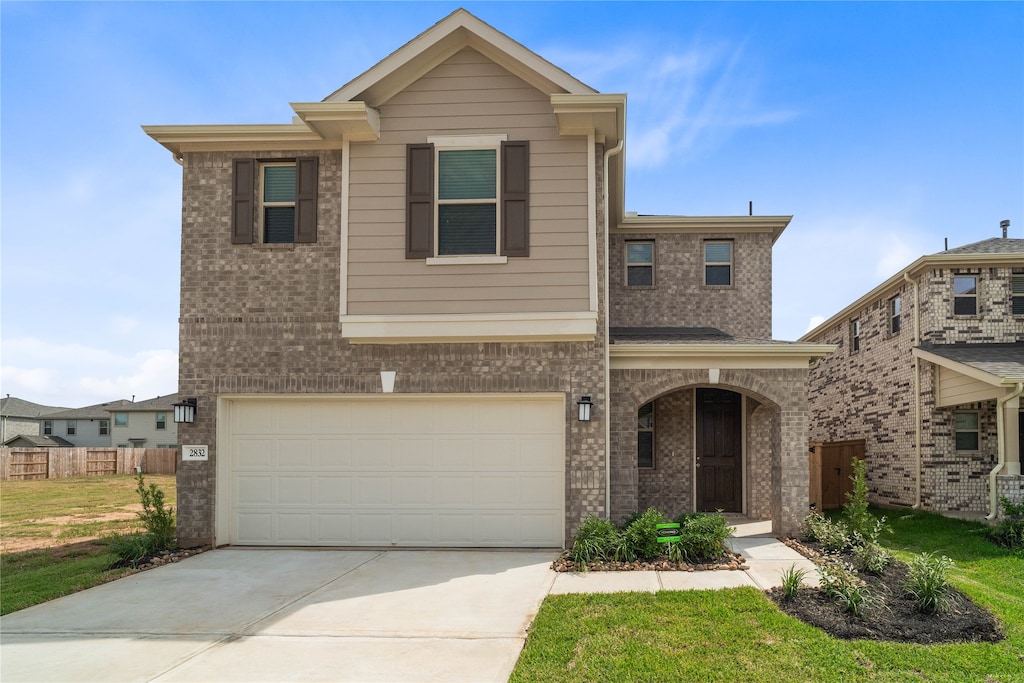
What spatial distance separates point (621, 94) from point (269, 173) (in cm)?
526

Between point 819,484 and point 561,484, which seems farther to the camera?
point 819,484

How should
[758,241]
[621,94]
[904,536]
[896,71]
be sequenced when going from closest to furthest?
[621,94] → [904,536] → [896,71] → [758,241]

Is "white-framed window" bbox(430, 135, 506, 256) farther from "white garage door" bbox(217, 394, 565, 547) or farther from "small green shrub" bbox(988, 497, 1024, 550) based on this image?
"small green shrub" bbox(988, 497, 1024, 550)

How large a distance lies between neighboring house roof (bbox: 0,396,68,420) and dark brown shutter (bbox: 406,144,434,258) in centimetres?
4794

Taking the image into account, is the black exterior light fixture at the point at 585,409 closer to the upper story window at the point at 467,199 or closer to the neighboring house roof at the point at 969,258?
the upper story window at the point at 467,199

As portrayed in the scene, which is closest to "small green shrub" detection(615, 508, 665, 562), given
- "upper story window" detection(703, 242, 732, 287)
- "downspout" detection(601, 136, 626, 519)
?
"downspout" detection(601, 136, 626, 519)

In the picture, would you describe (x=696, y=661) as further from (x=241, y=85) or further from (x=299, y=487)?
(x=241, y=85)

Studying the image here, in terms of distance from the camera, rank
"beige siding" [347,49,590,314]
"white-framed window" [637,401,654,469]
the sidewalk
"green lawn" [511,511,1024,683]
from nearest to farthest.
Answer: "green lawn" [511,511,1024,683] → the sidewalk → "beige siding" [347,49,590,314] → "white-framed window" [637,401,654,469]

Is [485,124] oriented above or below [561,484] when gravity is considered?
above

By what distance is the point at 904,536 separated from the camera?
37.0 feet

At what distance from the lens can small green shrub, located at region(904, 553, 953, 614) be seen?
6.39 meters

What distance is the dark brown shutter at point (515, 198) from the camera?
31.1 feet

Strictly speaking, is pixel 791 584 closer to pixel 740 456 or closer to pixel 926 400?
pixel 740 456

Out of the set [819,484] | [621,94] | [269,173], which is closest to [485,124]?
[621,94]
